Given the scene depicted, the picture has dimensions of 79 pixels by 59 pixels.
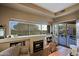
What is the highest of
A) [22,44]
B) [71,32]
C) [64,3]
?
[64,3]

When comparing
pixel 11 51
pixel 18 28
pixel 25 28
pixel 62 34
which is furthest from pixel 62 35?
pixel 11 51

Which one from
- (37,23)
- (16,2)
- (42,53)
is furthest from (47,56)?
(16,2)

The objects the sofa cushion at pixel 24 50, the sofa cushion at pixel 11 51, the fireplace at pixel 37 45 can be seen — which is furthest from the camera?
the fireplace at pixel 37 45

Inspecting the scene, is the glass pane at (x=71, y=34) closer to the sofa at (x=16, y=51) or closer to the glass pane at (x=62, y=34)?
the glass pane at (x=62, y=34)

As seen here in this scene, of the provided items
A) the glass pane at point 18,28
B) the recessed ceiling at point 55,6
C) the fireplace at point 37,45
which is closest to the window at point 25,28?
the glass pane at point 18,28

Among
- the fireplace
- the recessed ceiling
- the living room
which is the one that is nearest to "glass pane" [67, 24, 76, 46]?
the living room

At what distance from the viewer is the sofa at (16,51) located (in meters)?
1.22

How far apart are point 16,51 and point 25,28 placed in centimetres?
38

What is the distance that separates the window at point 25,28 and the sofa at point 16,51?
217mm

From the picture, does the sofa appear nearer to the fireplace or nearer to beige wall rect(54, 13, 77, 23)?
the fireplace

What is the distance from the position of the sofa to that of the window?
0.71 ft

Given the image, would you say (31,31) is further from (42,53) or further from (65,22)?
(65,22)

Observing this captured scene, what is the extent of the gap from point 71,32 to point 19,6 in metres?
0.92

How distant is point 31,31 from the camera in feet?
4.70
